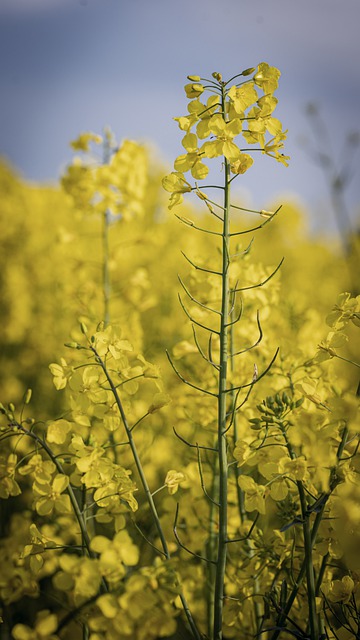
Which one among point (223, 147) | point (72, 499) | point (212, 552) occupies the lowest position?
point (212, 552)

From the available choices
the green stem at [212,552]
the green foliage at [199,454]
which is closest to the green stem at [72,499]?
the green foliage at [199,454]

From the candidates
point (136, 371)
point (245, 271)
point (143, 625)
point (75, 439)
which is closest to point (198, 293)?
point (245, 271)

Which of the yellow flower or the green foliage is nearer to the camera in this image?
the green foliage

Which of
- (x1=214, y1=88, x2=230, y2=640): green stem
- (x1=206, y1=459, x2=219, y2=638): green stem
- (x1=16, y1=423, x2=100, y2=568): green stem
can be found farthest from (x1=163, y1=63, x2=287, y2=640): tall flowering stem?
(x1=206, y1=459, x2=219, y2=638): green stem

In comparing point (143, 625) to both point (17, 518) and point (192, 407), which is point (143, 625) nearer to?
point (192, 407)

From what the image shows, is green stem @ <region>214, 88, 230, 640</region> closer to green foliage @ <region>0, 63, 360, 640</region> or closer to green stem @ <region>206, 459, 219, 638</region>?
green foliage @ <region>0, 63, 360, 640</region>

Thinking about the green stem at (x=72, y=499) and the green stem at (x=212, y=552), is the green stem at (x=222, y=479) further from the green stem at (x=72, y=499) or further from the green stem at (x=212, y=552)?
the green stem at (x=212, y=552)

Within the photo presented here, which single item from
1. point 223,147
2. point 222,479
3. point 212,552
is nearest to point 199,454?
point 222,479

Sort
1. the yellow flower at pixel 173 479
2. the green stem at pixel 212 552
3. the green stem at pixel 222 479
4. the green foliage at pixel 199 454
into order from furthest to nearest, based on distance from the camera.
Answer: the green stem at pixel 212 552
the yellow flower at pixel 173 479
the green stem at pixel 222 479
the green foliage at pixel 199 454

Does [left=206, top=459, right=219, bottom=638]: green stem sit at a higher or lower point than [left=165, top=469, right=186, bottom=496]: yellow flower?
lower

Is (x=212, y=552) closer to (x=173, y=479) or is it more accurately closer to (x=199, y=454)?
(x=199, y=454)

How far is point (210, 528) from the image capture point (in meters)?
1.75

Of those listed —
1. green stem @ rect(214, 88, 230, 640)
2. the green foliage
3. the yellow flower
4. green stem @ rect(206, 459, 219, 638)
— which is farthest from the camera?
green stem @ rect(206, 459, 219, 638)

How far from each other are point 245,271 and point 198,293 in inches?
7.4
